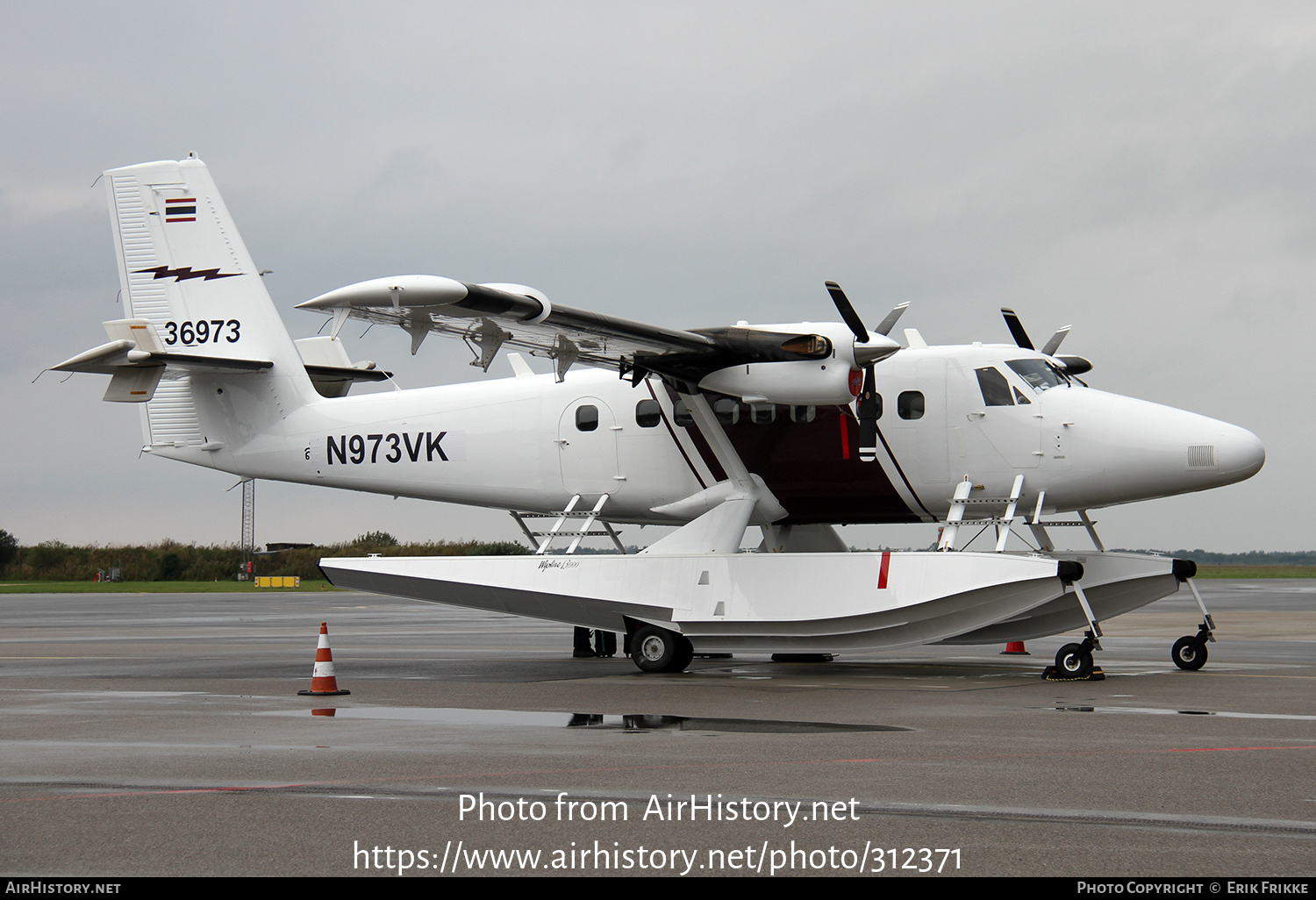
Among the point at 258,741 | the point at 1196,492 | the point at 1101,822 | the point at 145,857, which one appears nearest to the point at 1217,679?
the point at 1196,492

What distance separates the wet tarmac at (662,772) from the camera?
4805mm

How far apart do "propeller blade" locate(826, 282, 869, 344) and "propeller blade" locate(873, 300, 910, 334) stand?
1.84ft

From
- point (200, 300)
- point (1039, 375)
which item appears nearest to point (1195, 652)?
point (1039, 375)

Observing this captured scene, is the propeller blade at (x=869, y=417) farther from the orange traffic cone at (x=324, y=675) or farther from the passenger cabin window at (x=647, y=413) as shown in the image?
the orange traffic cone at (x=324, y=675)

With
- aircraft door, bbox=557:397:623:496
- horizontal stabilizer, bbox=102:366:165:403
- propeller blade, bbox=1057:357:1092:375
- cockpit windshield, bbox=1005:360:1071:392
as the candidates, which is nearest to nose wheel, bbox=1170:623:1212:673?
cockpit windshield, bbox=1005:360:1071:392

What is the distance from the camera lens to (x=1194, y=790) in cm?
613

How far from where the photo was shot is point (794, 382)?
13.6m

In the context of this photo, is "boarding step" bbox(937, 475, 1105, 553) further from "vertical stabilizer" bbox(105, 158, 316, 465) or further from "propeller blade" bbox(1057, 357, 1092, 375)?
"vertical stabilizer" bbox(105, 158, 316, 465)

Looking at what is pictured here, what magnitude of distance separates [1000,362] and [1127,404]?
154cm

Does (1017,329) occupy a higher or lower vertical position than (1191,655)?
higher

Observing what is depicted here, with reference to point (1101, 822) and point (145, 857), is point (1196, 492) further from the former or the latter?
point (145, 857)

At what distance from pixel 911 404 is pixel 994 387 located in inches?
39.9

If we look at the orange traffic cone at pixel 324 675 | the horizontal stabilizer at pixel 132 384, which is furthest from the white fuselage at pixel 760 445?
the orange traffic cone at pixel 324 675

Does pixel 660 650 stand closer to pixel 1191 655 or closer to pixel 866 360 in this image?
pixel 866 360
